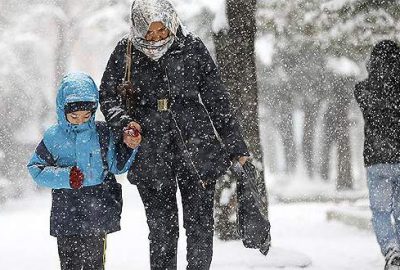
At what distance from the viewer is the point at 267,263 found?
6430mm

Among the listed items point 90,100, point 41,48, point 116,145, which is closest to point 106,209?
point 116,145

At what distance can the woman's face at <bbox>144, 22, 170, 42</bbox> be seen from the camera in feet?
14.0

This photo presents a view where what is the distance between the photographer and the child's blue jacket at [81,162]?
4.25 meters

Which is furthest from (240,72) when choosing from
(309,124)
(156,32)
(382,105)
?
(309,124)

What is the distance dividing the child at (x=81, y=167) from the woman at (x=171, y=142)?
0.16 metres

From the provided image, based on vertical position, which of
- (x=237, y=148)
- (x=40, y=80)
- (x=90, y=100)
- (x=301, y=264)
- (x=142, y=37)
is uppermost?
(x=40, y=80)

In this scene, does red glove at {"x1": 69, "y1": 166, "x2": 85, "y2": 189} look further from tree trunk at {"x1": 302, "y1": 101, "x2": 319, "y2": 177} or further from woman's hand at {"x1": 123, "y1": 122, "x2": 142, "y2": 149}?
tree trunk at {"x1": 302, "y1": 101, "x2": 319, "y2": 177}

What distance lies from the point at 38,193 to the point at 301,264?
27232 millimetres

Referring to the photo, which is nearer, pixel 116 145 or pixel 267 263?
pixel 116 145

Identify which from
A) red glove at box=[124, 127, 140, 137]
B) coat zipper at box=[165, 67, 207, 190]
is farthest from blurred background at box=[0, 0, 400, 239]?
red glove at box=[124, 127, 140, 137]

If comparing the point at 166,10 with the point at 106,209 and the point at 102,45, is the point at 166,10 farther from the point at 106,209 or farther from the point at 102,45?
the point at 102,45

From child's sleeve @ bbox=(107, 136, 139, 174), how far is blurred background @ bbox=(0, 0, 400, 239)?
3.42 m

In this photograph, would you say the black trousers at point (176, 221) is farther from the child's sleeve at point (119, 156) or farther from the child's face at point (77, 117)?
the child's face at point (77, 117)

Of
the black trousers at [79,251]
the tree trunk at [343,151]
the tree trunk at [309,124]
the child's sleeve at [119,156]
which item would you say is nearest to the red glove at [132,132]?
the child's sleeve at [119,156]
